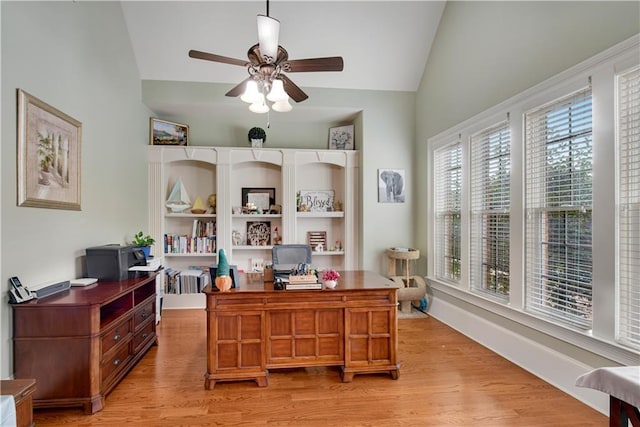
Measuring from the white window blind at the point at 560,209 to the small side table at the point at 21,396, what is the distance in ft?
11.0

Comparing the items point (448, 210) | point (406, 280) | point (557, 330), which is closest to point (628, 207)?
point (557, 330)

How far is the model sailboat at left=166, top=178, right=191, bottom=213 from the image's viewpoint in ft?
16.0

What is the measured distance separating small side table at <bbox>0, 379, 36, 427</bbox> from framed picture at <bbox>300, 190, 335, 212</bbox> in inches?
154

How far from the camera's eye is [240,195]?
5.24 metres

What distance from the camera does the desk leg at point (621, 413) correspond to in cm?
138

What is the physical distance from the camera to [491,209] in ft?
11.4

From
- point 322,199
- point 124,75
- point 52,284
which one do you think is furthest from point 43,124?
point 322,199

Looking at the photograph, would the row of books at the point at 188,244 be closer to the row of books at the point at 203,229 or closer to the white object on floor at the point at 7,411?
the row of books at the point at 203,229

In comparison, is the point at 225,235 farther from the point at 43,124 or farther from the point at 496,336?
the point at 496,336

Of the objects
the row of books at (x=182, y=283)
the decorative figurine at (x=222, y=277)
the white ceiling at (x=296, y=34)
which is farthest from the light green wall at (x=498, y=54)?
the row of books at (x=182, y=283)

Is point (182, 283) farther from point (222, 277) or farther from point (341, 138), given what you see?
point (341, 138)

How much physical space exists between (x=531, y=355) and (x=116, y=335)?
3.31 metres

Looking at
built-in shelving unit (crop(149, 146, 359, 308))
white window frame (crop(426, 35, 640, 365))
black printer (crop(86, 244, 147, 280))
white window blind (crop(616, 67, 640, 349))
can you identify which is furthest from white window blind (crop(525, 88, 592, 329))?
black printer (crop(86, 244, 147, 280))

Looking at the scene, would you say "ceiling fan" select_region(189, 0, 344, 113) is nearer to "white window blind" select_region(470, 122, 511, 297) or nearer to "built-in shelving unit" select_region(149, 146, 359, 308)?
"white window blind" select_region(470, 122, 511, 297)
